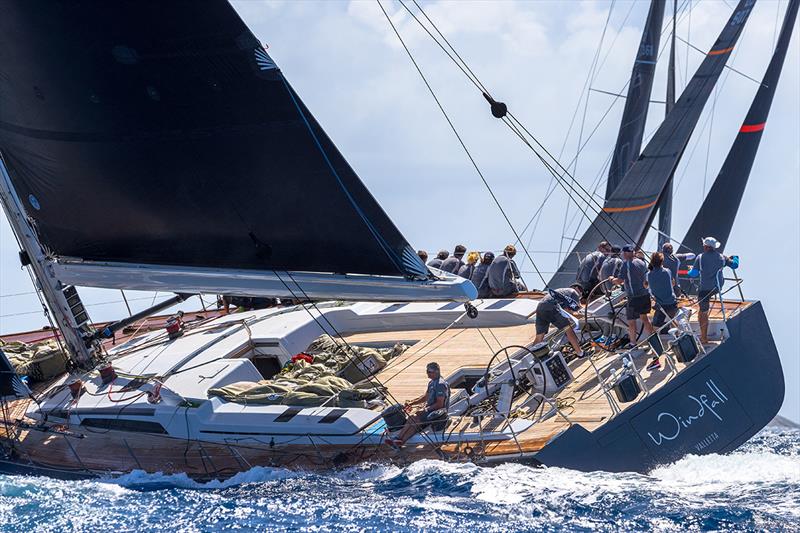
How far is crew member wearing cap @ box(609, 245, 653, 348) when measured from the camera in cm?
1450

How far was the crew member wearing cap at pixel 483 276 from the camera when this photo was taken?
60.5 ft

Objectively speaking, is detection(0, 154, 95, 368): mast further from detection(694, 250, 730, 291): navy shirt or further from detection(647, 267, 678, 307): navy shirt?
detection(694, 250, 730, 291): navy shirt

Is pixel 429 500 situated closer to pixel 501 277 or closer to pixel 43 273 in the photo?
pixel 43 273

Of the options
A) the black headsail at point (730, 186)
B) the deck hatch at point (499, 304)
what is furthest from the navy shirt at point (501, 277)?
the black headsail at point (730, 186)

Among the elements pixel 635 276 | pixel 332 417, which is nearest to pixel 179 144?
pixel 332 417

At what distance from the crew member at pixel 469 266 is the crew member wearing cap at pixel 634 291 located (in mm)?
4341

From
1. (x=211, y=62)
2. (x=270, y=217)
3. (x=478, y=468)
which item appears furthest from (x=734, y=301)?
(x=211, y=62)

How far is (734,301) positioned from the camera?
1598cm

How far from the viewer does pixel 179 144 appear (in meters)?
13.4

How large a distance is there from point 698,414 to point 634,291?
6.05 ft

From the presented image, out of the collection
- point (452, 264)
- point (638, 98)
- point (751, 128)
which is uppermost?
point (638, 98)

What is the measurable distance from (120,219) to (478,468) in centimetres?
482

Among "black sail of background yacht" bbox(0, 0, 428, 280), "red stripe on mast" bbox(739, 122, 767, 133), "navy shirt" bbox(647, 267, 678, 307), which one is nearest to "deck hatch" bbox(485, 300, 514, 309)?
"navy shirt" bbox(647, 267, 678, 307)

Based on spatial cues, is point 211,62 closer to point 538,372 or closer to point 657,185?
point 538,372
